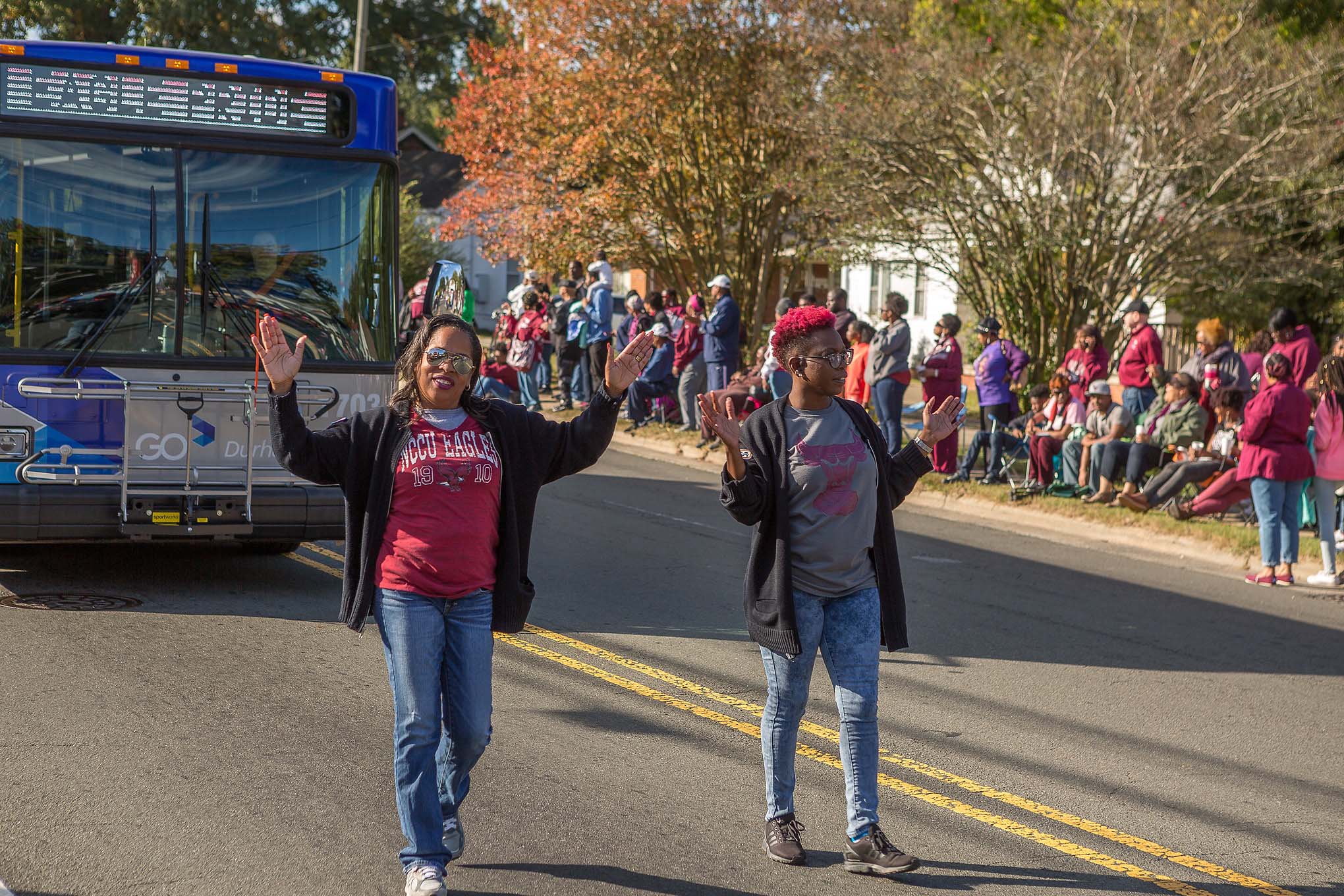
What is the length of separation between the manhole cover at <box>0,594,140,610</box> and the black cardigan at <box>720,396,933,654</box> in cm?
484

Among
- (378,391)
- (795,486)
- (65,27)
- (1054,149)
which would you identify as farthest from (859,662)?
(65,27)

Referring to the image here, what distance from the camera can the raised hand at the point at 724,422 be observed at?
15.4 feet

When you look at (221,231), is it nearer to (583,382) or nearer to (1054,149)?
(1054,149)

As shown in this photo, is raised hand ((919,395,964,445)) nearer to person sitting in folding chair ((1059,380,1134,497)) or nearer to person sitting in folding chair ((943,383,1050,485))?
person sitting in folding chair ((1059,380,1134,497))

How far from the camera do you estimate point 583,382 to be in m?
22.3

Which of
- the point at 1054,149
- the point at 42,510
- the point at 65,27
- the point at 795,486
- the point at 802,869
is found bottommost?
the point at 802,869

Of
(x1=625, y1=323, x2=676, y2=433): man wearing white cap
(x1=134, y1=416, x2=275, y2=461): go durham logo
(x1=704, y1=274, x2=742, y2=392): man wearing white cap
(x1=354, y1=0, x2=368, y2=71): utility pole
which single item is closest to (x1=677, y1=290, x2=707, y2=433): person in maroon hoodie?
(x1=625, y1=323, x2=676, y2=433): man wearing white cap

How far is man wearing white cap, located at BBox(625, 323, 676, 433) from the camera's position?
1986 cm

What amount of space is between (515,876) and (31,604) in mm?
4853

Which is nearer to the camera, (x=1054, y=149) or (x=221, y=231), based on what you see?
(x=221, y=231)

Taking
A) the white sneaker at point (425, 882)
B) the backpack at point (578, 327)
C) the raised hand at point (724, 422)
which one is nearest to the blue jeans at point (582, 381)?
the backpack at point (578, 327)

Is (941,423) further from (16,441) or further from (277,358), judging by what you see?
(16,441)

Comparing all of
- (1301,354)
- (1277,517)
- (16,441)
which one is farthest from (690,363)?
(16,441)

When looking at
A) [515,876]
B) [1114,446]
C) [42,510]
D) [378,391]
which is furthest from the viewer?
[1114,446]
